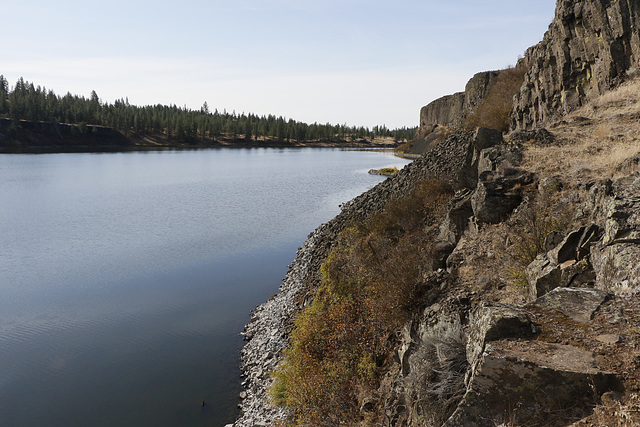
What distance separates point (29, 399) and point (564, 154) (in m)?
20.9

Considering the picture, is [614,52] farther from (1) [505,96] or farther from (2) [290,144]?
(2) [290,144]

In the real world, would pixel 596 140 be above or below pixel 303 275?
above

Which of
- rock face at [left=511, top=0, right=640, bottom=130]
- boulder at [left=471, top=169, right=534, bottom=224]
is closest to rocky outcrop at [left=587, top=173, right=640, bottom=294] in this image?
boulder at [left=471, top=169, right=534, bottom=224]

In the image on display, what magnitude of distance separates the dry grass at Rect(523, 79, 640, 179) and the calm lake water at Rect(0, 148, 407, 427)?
13746mm

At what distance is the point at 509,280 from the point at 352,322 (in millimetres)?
6274

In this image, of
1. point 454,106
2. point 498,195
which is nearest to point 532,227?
point 498,195

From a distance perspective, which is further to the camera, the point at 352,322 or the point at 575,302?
the point at 352,322

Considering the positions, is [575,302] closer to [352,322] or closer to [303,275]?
[352,322]

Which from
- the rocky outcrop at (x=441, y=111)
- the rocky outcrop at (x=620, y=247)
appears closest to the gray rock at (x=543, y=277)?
the rocky outcrop at (x=620, y=247)

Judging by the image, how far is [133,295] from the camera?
22.2 m

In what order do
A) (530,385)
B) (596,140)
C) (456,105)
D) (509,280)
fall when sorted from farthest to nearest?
(456,105) < (596,140) < (509,280) < (530,385)

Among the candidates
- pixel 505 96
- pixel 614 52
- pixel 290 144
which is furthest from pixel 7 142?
pixel 614 52

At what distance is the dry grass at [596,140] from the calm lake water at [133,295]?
13746mm

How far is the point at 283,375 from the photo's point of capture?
13961 mm
